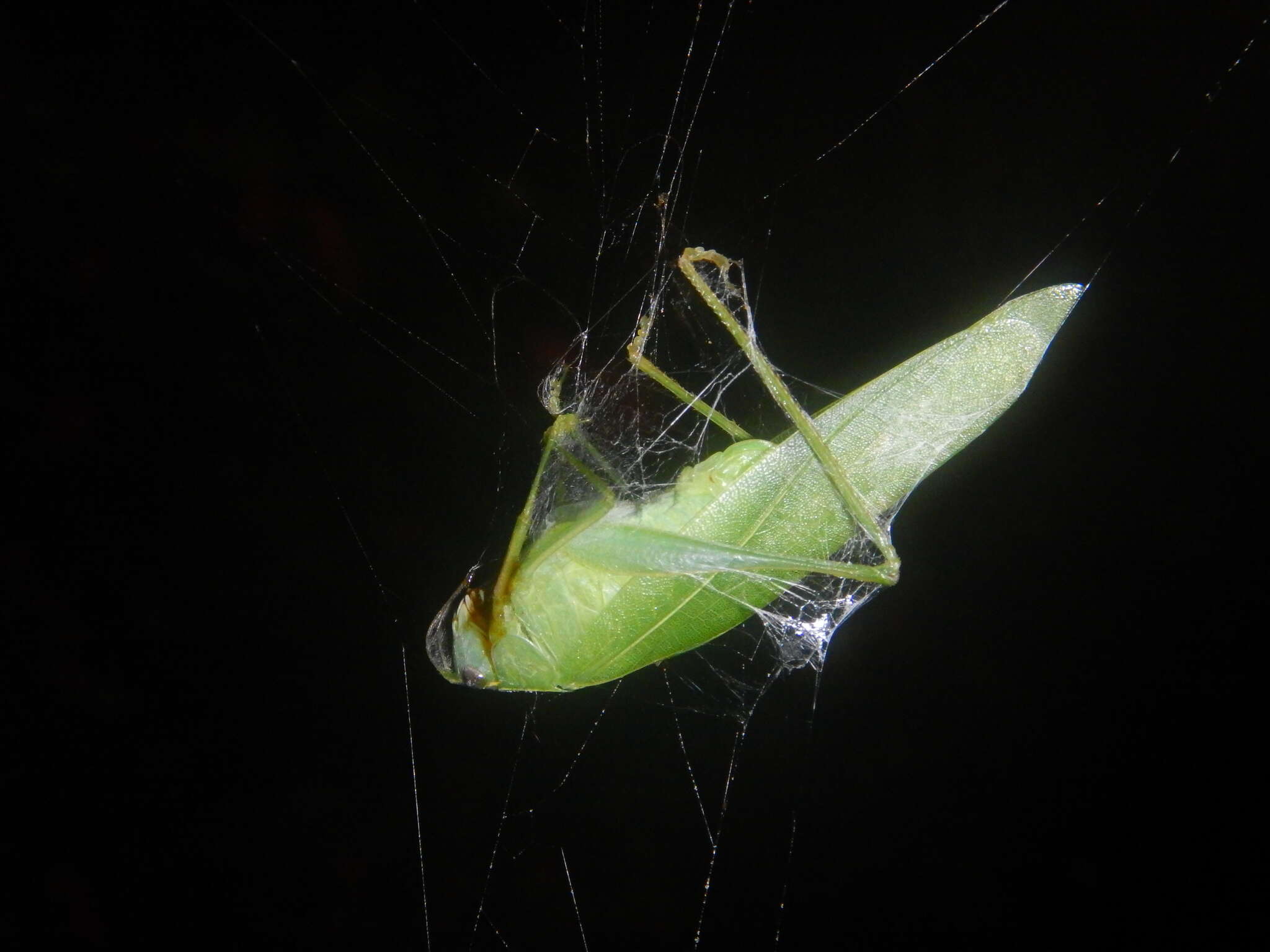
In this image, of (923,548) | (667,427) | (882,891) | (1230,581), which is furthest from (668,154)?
(882,891)

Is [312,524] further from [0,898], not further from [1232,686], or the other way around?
[1232,686]

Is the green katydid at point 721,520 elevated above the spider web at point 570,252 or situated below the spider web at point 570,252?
below

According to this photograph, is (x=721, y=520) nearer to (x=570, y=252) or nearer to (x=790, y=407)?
(x=790, y=407)

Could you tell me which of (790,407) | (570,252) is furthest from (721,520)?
(570,252)

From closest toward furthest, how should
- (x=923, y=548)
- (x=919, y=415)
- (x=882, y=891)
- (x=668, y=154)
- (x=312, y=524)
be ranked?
(x=919, y=415) < (x=668, y=154) < (x=312, y=524) < (x=923, y=548) < (x=882, y=891)
